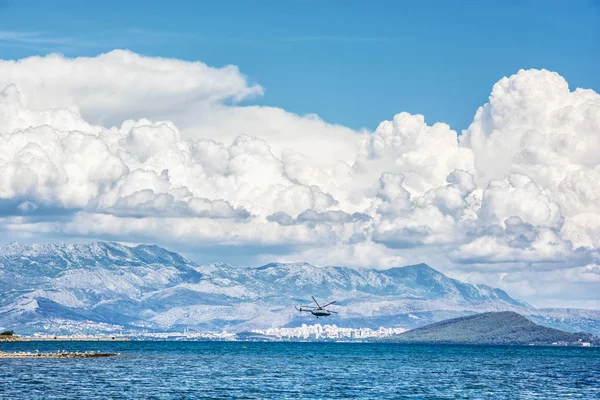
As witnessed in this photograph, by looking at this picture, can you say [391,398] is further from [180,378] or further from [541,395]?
[180,378]

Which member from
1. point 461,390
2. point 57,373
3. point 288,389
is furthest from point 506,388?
point 57,373

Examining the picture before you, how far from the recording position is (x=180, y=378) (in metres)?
187

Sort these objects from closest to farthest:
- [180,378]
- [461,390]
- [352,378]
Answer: [461,390]
[180,378]
[352,378]

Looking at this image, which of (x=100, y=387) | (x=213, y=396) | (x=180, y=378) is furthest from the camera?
(x=180, y=378)

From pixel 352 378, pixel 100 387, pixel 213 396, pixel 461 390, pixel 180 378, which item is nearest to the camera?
pixel 213 396

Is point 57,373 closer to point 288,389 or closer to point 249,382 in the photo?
point 249,382

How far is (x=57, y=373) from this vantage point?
627 ft

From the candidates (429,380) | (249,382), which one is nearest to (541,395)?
(429,380)

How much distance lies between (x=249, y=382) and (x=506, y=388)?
167 feet

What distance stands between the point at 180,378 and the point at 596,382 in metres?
90.4

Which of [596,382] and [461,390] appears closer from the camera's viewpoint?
[461,390]

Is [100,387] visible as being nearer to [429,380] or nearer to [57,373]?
[57,373]

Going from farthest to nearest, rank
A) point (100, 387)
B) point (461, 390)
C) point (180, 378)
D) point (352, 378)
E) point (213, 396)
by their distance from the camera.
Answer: point (352, 378) → point (180, 378) → point (461, 390) → point (100, 387) → point (213, 396)

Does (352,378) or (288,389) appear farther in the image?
(352,378)
